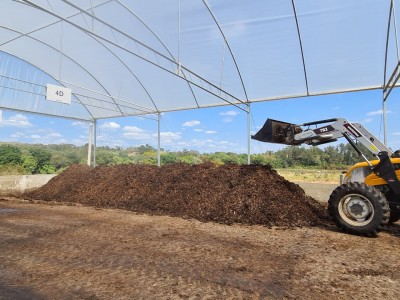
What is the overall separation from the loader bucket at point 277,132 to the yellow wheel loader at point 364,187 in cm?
43

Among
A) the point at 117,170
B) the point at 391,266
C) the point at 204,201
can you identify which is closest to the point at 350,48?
the point at 204,201

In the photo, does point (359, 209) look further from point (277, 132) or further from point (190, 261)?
point (190, 261)

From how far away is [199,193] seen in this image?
8430mm

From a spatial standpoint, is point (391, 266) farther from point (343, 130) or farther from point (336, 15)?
point (336, 15)

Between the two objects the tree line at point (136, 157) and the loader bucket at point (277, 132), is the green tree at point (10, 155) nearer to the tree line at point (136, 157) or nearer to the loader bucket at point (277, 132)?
the tree line at point (136, 157)

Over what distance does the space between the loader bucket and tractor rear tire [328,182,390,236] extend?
1.70m

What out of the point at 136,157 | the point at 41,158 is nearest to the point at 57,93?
the point at 41,158

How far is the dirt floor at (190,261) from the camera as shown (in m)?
3.26

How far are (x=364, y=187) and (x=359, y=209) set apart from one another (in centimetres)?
46

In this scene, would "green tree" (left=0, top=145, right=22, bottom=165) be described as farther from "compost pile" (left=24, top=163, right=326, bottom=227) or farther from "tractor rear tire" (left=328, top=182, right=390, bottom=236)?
"tractor rear tire" (left=328, top=182, right=390, bottom=236)

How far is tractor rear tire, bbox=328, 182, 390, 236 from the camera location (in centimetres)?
548

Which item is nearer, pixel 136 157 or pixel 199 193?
pixel 199 193

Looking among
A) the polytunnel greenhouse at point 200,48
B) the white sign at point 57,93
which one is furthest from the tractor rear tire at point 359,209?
the white sign at point 57,93

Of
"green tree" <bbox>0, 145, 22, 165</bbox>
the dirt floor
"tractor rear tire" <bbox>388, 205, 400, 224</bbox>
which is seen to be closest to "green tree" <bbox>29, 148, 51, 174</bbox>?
"green tree" <bbox>0, 145, 22, 165</bbox>
